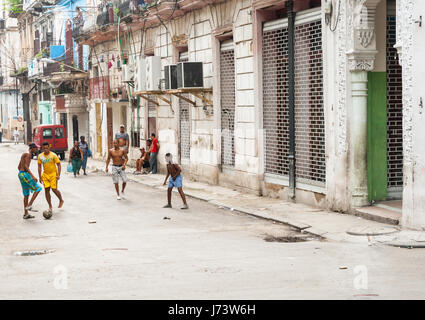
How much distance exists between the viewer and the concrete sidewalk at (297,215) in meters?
11.8

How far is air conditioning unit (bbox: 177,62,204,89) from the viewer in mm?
21125

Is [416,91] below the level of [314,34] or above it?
below

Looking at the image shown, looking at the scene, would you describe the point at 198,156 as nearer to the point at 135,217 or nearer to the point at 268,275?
the point at 135,217

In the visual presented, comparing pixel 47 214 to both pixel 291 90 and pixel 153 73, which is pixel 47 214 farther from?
pixel 153 73

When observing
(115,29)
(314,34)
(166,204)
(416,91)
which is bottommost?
(166,204)

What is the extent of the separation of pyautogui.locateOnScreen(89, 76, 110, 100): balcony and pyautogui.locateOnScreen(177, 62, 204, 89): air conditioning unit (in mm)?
11851

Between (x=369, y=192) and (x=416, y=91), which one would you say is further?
(x=369, y=192)

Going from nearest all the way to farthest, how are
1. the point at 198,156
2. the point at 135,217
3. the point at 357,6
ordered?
the point at 357,6 → the point at 135,217 → the point at 198,156

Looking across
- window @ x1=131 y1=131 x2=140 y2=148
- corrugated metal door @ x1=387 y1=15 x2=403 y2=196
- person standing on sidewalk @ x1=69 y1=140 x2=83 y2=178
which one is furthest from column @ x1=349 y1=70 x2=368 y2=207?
window @ x1=131 y1=131 x2=140 y2=148

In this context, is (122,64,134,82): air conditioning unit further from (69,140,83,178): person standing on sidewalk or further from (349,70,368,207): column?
(349,70,368,207): column

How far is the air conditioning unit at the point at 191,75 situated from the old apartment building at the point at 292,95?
3cm

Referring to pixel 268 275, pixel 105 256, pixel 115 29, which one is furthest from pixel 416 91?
pixel 115 29

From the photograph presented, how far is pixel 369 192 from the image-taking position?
45.9ft
